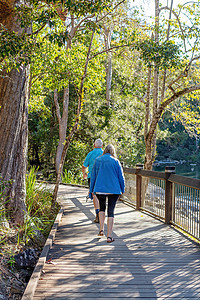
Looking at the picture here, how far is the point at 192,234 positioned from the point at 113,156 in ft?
7.30

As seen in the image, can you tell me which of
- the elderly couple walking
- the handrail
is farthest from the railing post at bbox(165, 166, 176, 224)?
the elderly couple walking

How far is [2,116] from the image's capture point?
6.98 meters

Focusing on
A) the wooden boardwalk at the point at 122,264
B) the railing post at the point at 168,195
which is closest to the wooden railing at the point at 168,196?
the railing post at the point at 168,195

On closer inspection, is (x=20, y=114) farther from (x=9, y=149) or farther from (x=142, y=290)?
(x=142, y=290)

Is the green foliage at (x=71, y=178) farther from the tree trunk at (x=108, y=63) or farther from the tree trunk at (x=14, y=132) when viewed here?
the tree trunk at (x=14, y=132)

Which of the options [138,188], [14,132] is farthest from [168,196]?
[14,132]

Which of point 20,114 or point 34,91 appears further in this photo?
point 34,91

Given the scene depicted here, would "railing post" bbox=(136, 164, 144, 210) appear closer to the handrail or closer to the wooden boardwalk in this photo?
the wooden boardwalk

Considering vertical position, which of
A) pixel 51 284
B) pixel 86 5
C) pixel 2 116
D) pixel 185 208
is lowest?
pixel 51 284

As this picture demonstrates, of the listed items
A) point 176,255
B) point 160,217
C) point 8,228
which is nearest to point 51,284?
point 8,228

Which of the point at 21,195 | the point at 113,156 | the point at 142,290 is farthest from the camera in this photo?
the point at 21,195

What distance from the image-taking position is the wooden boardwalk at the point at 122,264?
436 cm

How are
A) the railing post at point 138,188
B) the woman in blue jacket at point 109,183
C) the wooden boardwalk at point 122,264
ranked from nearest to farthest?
the wooden boardwalk at point 122,264, the woman in blue jacket at point 109,183, the railing post at point 138,188

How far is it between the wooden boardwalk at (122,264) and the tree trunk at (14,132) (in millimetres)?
1156
